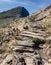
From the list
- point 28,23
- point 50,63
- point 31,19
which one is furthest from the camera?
point 31,19

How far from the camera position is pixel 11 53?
201 ft

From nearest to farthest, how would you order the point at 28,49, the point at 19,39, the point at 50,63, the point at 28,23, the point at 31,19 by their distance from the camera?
the point at 50,63 → the point at 28,49 → the point at 19,39 → the point at 28,23 → the point at 31,19

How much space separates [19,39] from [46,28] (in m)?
7.10

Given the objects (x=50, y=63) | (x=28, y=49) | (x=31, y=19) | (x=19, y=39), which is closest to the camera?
(x=50, y=63)

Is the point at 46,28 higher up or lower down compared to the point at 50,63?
higher up

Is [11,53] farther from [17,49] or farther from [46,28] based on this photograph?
[46,28]

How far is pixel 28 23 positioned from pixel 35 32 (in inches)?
273

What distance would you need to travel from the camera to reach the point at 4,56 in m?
62.2

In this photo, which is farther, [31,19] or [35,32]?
[31,19]

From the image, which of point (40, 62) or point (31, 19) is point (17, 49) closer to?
point (40, 62)

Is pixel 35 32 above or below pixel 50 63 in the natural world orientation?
above

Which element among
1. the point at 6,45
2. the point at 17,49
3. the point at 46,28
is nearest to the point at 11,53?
the point at 17,49

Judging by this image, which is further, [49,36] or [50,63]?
[49,36]

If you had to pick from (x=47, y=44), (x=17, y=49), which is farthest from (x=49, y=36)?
(x=17, y=49)
